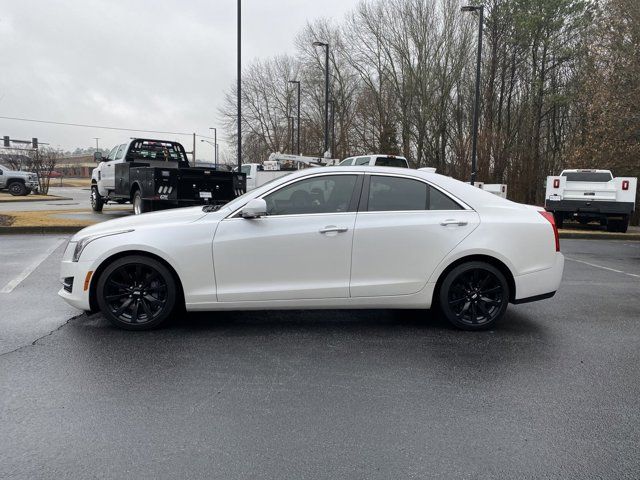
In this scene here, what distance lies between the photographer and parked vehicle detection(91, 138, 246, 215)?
12531 mm

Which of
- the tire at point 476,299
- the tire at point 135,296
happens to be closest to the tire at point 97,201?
the tire at point 135,296

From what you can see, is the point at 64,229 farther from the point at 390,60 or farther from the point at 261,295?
the point at 390,60

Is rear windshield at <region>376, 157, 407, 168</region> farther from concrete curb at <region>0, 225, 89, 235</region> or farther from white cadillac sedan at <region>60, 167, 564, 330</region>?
white cadillac sedan at <region>60, 167, 564, 330</region>

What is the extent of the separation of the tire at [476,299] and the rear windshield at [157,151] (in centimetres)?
1212

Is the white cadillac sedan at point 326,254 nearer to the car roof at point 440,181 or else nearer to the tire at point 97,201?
the car roof at point 440,181

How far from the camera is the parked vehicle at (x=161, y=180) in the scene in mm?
12531

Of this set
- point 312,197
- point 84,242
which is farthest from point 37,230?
point 312,197

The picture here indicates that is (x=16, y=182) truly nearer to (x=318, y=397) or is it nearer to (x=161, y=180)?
(x=161, y=180)

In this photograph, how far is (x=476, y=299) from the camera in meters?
5.14

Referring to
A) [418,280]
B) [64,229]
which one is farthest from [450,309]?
[64,229]

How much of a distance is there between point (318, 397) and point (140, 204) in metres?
10.7

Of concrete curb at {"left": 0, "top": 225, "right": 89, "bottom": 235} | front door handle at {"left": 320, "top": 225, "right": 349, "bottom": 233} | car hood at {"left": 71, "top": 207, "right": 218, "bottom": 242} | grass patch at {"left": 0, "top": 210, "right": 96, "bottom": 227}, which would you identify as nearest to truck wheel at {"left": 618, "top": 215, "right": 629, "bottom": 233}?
front door handle at {"left": 320, "top": 225, "right": 349, "bottom": 233}

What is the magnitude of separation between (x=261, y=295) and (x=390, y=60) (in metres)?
34.1

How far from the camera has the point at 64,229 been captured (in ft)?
40.9
